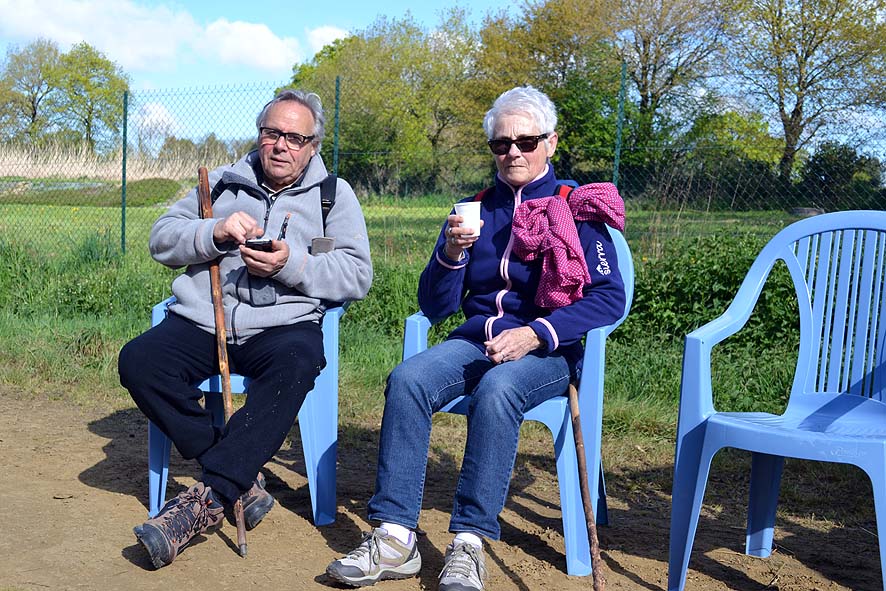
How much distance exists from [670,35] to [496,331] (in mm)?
13641

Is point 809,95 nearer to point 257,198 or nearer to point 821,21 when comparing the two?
point 821,21

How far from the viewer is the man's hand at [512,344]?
2875mm

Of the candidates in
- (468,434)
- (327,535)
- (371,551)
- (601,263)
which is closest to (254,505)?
(327,535)

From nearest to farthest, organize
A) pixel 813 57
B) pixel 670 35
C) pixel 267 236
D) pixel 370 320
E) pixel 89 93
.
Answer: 1. pixel 267 236
2. pixel 370 320
3. pixel 813 57
4. pixel 670 35
5. pixel 89 93

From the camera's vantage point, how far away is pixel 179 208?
3445mm

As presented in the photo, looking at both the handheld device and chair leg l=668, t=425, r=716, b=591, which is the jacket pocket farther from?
chair leg l=668, t=425, r=716, b=591

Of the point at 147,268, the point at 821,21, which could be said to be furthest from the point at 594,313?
the point at 821,21

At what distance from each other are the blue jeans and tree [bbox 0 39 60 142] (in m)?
9.50

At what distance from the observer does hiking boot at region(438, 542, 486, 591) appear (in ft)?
8.48

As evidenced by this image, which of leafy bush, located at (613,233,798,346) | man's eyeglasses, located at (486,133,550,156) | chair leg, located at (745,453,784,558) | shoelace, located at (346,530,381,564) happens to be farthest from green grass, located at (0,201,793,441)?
shoelace, located at (346,530,381,564)

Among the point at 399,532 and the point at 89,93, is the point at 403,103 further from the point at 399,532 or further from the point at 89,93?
the point at 399,532

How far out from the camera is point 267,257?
3146 millimetres

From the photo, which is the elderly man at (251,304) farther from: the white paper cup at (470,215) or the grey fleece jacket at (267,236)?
the white paper cup at (470,215)

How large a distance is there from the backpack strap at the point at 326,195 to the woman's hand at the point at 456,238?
1.88 ft
